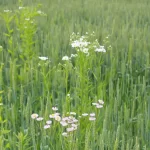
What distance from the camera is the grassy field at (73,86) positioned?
1.96 m

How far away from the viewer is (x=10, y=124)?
2217 mm

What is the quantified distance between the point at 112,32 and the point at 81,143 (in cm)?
257

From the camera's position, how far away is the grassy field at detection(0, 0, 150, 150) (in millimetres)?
1955

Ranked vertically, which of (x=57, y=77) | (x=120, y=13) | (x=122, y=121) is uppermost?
(x=120, y=13)

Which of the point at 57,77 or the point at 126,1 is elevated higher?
the point at 126,1

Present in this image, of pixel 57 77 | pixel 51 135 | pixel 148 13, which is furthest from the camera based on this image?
pixel 148 13

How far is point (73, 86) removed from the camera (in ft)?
9.76

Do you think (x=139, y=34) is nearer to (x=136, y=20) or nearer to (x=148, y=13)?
(x=136, y=20)

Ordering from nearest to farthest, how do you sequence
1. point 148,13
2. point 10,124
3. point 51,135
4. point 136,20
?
point 51,135 → point 10,124 → point 136,20 → point 148,13

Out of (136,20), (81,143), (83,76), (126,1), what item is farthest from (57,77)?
(126,1)

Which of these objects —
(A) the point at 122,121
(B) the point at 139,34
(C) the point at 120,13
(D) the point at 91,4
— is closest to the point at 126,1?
(D) the point at 91,4

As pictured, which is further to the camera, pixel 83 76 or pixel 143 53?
pixel 143 53

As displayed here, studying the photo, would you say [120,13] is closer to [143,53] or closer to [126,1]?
[126,1]

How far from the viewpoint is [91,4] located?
266 inches
